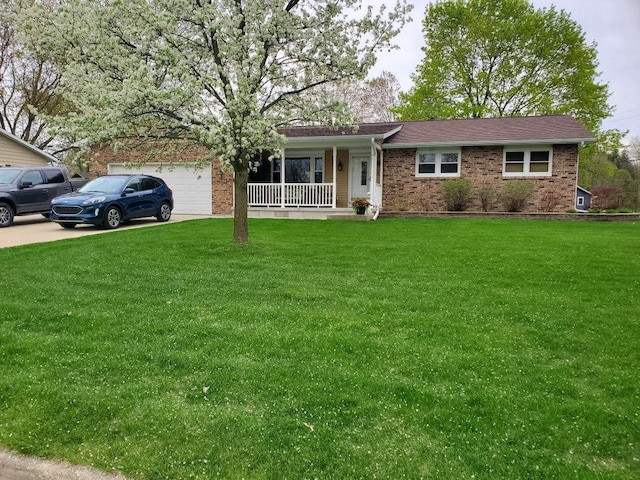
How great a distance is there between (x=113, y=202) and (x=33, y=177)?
→ 13.1ft

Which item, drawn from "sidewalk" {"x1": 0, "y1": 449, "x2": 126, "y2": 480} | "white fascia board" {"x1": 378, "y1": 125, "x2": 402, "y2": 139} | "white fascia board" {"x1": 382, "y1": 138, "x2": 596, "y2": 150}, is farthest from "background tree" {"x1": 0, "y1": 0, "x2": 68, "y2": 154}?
"sidewalk" {"x1": 0, "y1": 449, "x2": 126, "y2": 480}

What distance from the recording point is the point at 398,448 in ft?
7.27

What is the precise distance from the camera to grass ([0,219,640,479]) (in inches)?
86.1

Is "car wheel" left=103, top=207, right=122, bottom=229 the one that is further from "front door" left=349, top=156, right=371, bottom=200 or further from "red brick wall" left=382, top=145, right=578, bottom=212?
"red brick wall" left=382, top=145, right=578, bottom=212

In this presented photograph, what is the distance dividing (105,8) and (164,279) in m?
4.66

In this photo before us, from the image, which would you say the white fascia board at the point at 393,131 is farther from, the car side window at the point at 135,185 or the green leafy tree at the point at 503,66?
the green leafy tree at the point at 503,66

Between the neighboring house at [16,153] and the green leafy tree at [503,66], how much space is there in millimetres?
20855

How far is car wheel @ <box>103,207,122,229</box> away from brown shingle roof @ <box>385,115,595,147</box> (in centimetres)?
987

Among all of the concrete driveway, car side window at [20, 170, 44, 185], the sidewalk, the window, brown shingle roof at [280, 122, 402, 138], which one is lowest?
the sidewalk

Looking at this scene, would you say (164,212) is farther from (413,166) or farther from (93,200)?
(413,166)

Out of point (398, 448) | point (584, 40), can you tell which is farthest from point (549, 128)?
point (398, 448)

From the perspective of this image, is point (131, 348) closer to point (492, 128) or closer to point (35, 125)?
point (492, 128)

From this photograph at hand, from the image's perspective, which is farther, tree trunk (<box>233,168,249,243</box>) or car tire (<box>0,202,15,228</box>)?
car tire (<box>0,202,15,228</box>)

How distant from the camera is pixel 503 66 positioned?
2567 centimetres
